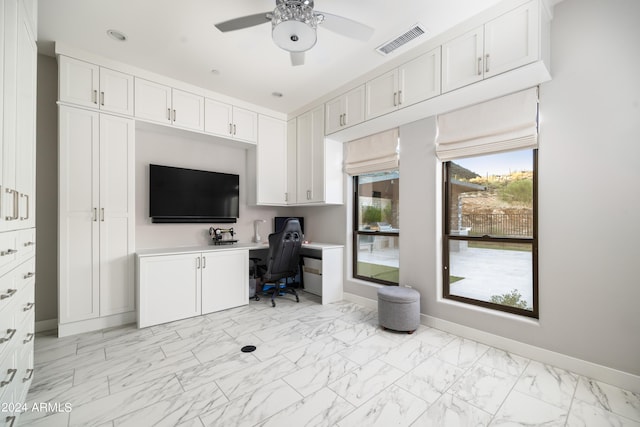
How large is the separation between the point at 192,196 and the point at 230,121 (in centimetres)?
122

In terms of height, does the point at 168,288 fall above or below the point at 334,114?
below

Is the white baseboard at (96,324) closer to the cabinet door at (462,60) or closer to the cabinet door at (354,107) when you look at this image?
the cabinet door at (354,107)

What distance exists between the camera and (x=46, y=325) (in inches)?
116

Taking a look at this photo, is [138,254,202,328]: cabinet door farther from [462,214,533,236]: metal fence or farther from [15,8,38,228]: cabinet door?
[462,214,533,236]: metal fence

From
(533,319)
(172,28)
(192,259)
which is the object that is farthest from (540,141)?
(192,259)

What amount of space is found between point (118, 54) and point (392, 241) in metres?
3.90

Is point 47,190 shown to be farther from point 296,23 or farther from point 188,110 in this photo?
point 296,23


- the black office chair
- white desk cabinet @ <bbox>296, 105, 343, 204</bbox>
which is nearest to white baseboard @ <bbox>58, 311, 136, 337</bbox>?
the black office chair

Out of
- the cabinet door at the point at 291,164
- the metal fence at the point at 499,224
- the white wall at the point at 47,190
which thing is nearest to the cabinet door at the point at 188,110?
the white wall at the point at 47,190

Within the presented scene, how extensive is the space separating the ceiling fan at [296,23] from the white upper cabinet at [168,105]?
1.80 meters

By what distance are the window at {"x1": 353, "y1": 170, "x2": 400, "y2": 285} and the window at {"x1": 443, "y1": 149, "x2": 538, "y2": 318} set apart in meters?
0.73

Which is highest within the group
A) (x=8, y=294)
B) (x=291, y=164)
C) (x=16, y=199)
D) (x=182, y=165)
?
(x=291, y=164)

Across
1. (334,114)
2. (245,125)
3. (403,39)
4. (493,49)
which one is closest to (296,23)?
(403,39)

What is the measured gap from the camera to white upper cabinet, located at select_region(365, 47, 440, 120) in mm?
2682
